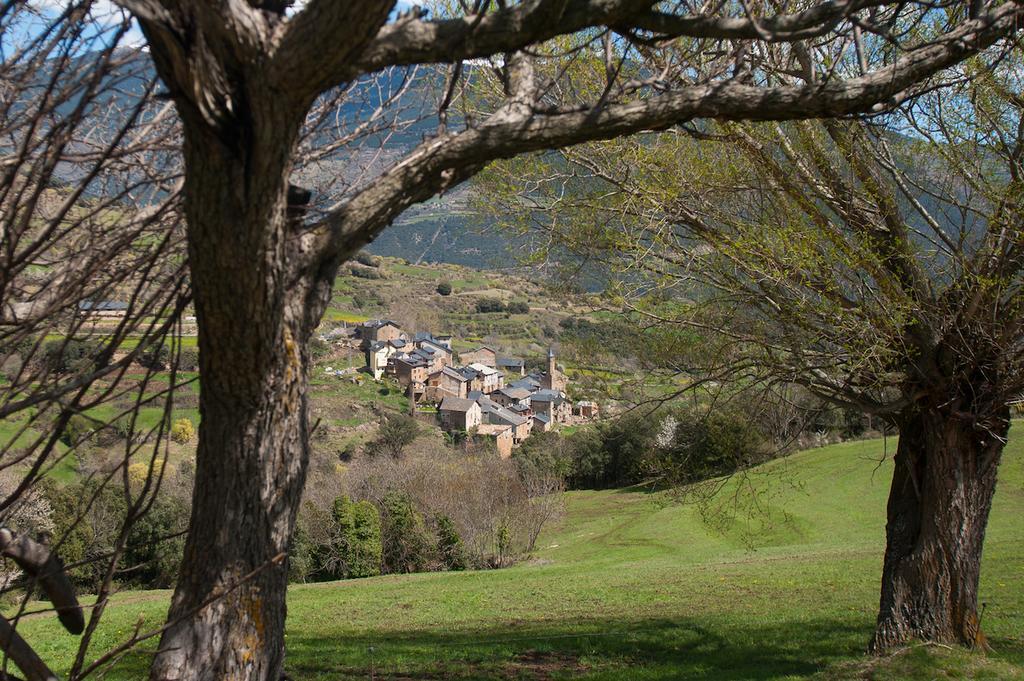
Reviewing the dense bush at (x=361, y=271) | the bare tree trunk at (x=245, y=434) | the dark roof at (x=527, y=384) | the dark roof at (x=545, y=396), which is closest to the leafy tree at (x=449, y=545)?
the dense bush at (x=361, y=271)

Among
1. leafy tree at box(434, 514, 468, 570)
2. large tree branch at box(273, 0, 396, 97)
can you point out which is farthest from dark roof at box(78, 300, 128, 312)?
leafy tree at box(434, 514, 468, 570)

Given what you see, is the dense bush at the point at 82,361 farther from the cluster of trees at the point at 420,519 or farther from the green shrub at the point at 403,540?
the green shrub at the point at 403,540

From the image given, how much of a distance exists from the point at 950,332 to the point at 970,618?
2689mm

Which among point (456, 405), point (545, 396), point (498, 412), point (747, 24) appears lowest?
point (747, 24)

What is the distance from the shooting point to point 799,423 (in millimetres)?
8648

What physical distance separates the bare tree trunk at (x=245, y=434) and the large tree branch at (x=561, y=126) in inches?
8.2

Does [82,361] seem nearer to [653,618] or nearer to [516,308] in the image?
[653,618]

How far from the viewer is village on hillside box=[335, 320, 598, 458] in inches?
2579

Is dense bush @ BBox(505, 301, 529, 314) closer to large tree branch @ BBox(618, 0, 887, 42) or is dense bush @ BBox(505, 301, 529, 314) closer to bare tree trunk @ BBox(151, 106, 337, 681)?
large tree branch @ BBox(618, 0, 887, 42)

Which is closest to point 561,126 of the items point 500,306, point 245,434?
point 245,434

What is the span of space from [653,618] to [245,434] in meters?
10.5

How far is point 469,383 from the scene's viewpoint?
244 ft

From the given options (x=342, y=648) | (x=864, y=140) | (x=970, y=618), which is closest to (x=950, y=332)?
(x=864, y=140)

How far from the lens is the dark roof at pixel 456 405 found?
6612 centimetres
